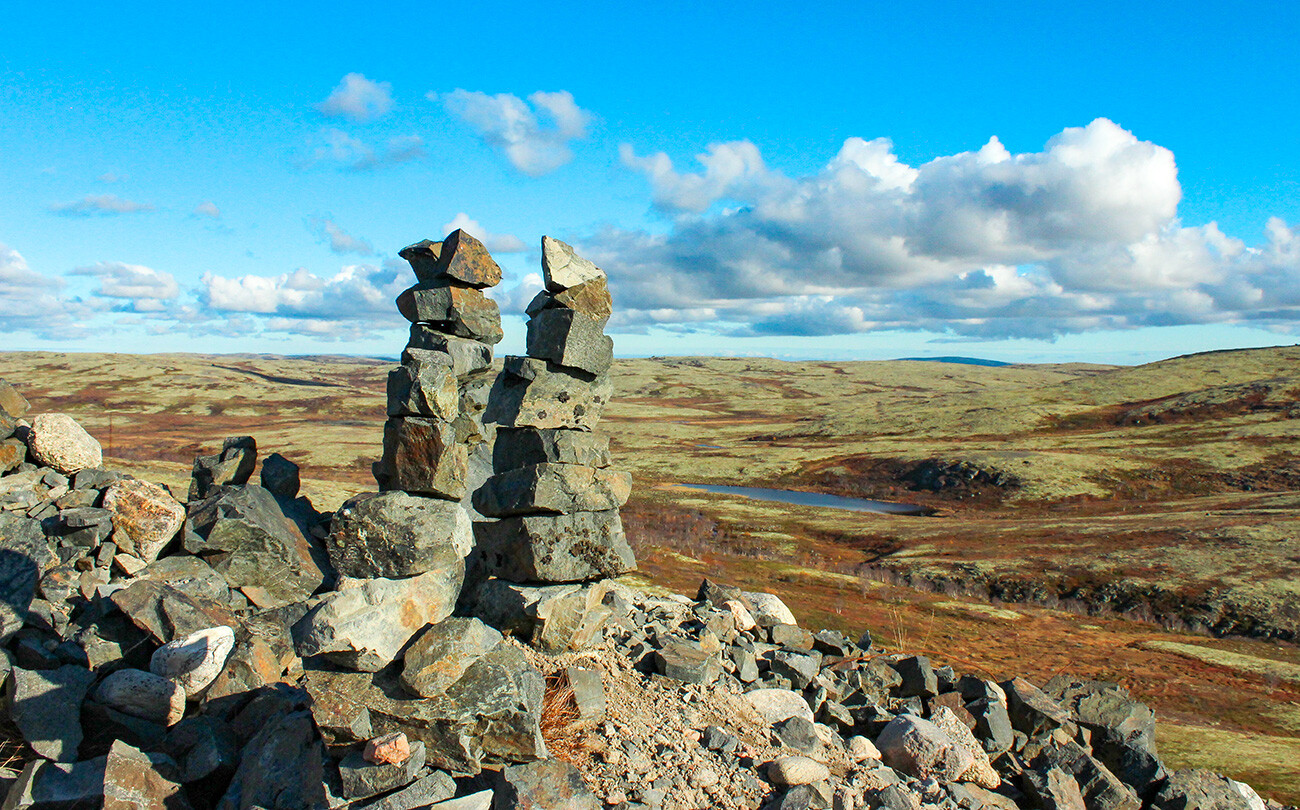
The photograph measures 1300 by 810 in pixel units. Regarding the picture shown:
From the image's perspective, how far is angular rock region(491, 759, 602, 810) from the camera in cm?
914

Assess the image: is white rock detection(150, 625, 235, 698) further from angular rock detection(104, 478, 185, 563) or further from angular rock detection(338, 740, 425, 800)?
angular rock detection(104, 478, 185, 563)

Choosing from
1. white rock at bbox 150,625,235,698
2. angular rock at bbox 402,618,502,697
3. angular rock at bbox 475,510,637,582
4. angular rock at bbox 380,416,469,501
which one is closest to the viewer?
angular rock at bbox 402,618,502,697

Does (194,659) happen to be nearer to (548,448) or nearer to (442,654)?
(442,654)

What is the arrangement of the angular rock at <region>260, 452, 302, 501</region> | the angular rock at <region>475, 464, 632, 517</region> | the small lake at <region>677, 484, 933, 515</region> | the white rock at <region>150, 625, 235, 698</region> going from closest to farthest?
the white rock at <region>150, 625, 235, 698</region>
the angular rock at <region>475, 464, 632, 517</region>
the angular rock at <region>260, 452, 302, 501</region>
the small lake at <region>677, 484, 933, 515</region>

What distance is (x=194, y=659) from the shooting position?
38.7 feet

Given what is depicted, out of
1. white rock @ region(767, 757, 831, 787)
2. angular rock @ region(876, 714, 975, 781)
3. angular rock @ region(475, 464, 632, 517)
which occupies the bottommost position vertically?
angular rock @ region(876, 714, 975, 781)

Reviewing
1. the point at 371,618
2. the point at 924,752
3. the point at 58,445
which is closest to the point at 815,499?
the point at 924,752

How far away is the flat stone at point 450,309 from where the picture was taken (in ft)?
75.8

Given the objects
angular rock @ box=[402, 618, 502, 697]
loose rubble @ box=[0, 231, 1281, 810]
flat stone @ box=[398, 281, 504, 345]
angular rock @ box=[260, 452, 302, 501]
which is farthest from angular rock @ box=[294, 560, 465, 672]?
flat stone @ box=[398, 281, 504, 345]

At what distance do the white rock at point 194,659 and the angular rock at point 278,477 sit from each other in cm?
841

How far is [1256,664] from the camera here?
28031 millimetres

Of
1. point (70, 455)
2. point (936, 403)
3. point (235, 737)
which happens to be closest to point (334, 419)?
point (936, 403)

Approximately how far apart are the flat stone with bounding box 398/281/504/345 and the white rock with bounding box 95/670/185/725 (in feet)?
44.6

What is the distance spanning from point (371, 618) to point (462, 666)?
1887 mm
